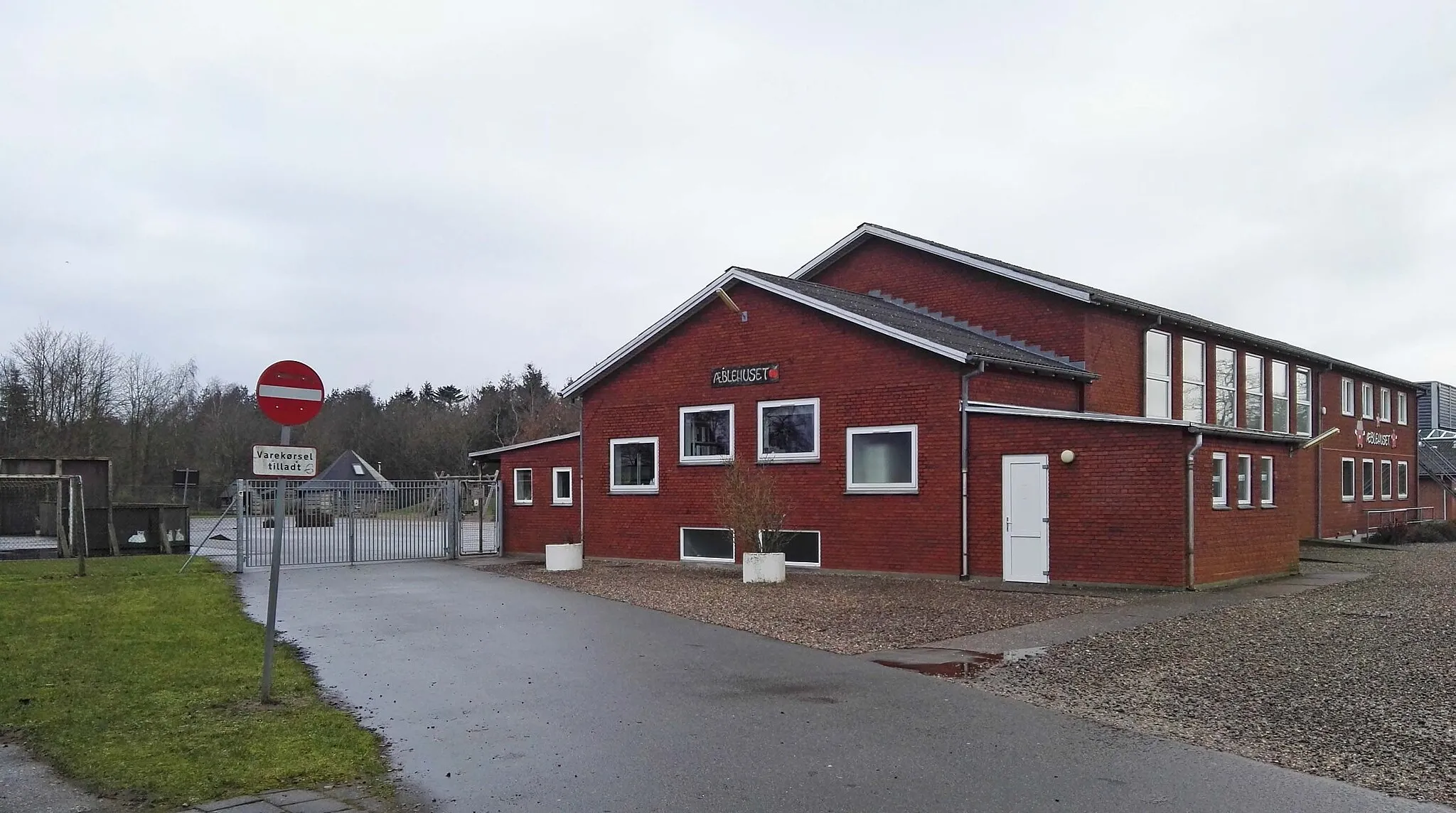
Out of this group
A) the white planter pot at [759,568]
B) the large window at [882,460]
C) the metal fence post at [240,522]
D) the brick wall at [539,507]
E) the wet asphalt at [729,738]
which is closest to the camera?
the wet asphalt at [729,738]

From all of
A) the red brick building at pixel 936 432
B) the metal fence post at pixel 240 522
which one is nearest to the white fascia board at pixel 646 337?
the red brick building at pixel 936 432

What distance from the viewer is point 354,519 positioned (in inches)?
952

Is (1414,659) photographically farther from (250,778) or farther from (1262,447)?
(250,778)

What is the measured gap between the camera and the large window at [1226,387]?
25953 millimetres

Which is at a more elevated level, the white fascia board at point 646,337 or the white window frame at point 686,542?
the white fascia board at point 646,337

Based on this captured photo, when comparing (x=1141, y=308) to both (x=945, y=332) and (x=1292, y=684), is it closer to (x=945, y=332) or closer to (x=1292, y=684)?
(x=945, y=332)

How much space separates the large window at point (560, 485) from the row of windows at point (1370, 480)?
75.7 ft

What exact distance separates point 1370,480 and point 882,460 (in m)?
24.2

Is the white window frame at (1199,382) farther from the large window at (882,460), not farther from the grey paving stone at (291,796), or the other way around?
the grey paving stone at (291,796)

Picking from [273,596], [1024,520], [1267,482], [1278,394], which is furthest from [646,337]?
[1278,394]

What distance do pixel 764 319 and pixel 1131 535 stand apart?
7.96 meters

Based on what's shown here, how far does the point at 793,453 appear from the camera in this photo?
66.9 ft

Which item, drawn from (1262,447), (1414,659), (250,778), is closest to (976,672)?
(1414,659)

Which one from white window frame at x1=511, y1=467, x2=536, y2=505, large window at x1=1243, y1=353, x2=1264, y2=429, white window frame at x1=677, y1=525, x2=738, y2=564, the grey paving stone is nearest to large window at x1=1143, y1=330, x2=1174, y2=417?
large window at x1=1243, y1=353, x2=1264, y2=429
